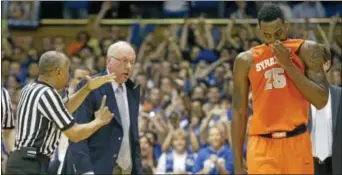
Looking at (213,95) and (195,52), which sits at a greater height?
(195,52)

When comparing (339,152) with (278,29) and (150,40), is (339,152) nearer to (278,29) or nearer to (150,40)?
(278,29)

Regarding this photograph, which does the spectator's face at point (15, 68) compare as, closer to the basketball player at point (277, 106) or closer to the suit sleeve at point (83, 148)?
the suit sleeve at point (83, 148)

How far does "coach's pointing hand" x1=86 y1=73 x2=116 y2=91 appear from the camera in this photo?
265 inches

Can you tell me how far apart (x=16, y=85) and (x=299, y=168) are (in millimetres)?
8526

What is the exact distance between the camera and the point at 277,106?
5496mm

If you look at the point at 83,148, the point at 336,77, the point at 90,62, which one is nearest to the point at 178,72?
the point at 90,62

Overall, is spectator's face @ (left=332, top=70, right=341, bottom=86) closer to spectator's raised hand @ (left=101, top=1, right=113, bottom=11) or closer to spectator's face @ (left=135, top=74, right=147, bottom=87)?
spectator's face @ (left=135, top=74, right=147, bottom=87)

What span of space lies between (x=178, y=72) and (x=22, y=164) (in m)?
7.79

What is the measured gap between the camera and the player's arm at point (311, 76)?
17.6ft

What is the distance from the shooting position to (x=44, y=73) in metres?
6.43

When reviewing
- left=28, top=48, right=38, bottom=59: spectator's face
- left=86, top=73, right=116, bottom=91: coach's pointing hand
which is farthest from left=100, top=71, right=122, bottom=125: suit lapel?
left=28, top=48, right=38, bottom=59: spectator's face

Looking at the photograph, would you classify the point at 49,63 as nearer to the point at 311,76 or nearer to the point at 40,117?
the point at 40,117

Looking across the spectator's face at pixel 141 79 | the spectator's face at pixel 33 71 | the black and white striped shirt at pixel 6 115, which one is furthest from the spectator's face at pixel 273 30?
the spectator's face at pixel 33 71

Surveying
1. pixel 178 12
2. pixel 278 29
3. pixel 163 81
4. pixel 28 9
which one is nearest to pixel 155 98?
pixel 163 81
